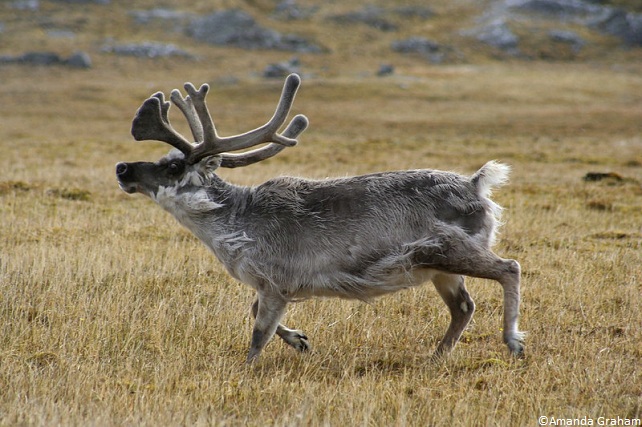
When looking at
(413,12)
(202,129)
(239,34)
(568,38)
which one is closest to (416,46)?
(413,12)

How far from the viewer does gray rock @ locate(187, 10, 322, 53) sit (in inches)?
3875

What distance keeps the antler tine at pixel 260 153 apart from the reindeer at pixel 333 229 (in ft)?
1.09

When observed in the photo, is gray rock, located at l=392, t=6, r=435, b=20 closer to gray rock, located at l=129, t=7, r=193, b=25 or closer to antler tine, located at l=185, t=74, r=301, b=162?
gray rock, located at l=129, t=7, r=193, b=25

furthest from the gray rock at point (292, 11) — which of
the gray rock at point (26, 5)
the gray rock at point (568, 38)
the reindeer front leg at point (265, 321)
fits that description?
A: the reindeer front leg at point (265, 321)

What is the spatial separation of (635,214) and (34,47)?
279 feet

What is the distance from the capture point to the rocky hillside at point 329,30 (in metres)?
91.8

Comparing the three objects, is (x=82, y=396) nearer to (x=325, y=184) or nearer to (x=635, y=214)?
(x=325, y=184)

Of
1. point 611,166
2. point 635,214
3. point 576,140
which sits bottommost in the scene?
point 576,140

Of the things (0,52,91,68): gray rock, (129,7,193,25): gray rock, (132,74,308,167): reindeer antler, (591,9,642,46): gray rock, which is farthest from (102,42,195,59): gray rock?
(132,74,308,167): reindeer antler

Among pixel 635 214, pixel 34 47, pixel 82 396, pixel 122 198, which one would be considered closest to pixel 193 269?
pixel 82 396

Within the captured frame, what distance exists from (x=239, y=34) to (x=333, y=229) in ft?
319

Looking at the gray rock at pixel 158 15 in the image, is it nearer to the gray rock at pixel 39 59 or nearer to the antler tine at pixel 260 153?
the gray rock at pixel 39 59

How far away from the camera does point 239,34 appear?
100250mm

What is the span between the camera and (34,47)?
3433 inches
